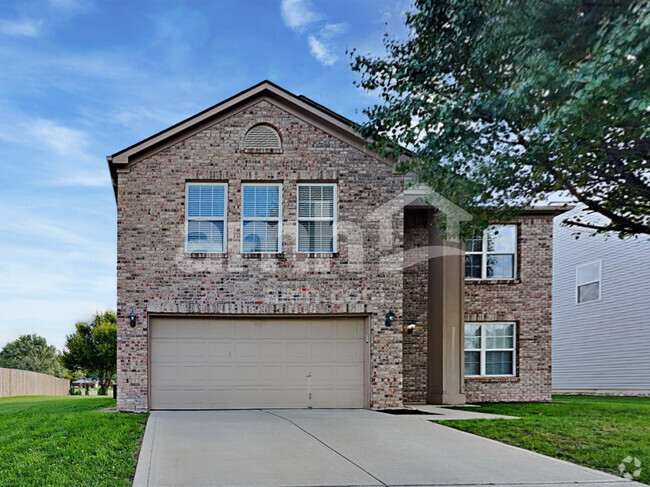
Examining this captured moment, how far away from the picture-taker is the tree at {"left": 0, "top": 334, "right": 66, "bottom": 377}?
63969mm

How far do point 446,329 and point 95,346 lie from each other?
31.7 metres

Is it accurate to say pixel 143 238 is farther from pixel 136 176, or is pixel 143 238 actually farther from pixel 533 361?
pixel 533 361

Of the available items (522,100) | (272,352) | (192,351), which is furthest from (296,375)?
(522,100)

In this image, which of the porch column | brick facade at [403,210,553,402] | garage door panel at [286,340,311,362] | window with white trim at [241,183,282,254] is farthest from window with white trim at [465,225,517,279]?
window with white trim at [241,183,282,254]

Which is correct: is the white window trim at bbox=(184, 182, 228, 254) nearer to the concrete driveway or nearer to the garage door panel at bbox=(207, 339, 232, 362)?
the garage door panel at bbox=(207, 339, 232, 362)

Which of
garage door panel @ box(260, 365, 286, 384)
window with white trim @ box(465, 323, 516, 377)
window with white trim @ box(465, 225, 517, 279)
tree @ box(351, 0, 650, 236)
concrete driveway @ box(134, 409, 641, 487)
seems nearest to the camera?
tree @ box(351, 0, 650, 236)

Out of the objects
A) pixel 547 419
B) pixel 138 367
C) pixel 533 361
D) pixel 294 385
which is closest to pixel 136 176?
pixel 138 367

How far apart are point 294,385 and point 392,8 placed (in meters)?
8.80

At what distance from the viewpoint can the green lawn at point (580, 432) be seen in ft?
28.2

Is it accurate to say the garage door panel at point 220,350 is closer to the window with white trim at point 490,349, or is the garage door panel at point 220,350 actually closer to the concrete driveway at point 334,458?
the concrete driveway at point 334,458

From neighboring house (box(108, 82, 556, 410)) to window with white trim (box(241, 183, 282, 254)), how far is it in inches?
1.0

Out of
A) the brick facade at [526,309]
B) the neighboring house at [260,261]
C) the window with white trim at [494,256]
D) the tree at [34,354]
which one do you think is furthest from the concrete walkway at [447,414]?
the tree at [34,354]

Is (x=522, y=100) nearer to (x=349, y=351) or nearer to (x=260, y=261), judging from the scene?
(x=260, y=261)

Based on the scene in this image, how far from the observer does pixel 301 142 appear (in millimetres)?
14734
